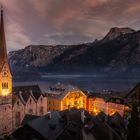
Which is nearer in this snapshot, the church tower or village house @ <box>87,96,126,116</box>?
the church tower

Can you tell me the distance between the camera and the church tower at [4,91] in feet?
232

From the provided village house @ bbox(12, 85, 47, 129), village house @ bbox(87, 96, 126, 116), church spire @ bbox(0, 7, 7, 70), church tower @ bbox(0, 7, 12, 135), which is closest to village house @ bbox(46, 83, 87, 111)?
village house @ bbox(87, 96, 126, 116)

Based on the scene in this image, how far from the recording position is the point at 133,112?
2747 centimetres

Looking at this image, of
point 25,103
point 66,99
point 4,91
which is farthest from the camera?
point 66,99

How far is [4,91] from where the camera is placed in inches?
2857

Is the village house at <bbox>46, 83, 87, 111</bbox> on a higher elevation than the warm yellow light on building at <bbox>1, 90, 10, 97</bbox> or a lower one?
lower

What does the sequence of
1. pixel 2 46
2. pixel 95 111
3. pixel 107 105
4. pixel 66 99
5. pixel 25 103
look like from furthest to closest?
pixel 95 111 < pixel 66 99 < pixel 107 105 < pixel 25 103 < pixel 2 46

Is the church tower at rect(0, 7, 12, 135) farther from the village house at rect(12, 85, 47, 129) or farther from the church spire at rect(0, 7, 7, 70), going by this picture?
the village house at rect(12, 85, 47, 129)

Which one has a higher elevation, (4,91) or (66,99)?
(4,91)

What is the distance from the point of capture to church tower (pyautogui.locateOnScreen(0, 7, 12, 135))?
70625 mm

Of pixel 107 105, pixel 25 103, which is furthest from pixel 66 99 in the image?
pixel 25 103

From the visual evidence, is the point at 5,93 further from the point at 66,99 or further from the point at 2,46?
the point at 66,99

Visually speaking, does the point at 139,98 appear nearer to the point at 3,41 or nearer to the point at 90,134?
the point at 90,134

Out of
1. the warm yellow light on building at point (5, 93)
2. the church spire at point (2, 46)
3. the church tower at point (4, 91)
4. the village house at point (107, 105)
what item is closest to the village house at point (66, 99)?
the village house at point (107, 105)
